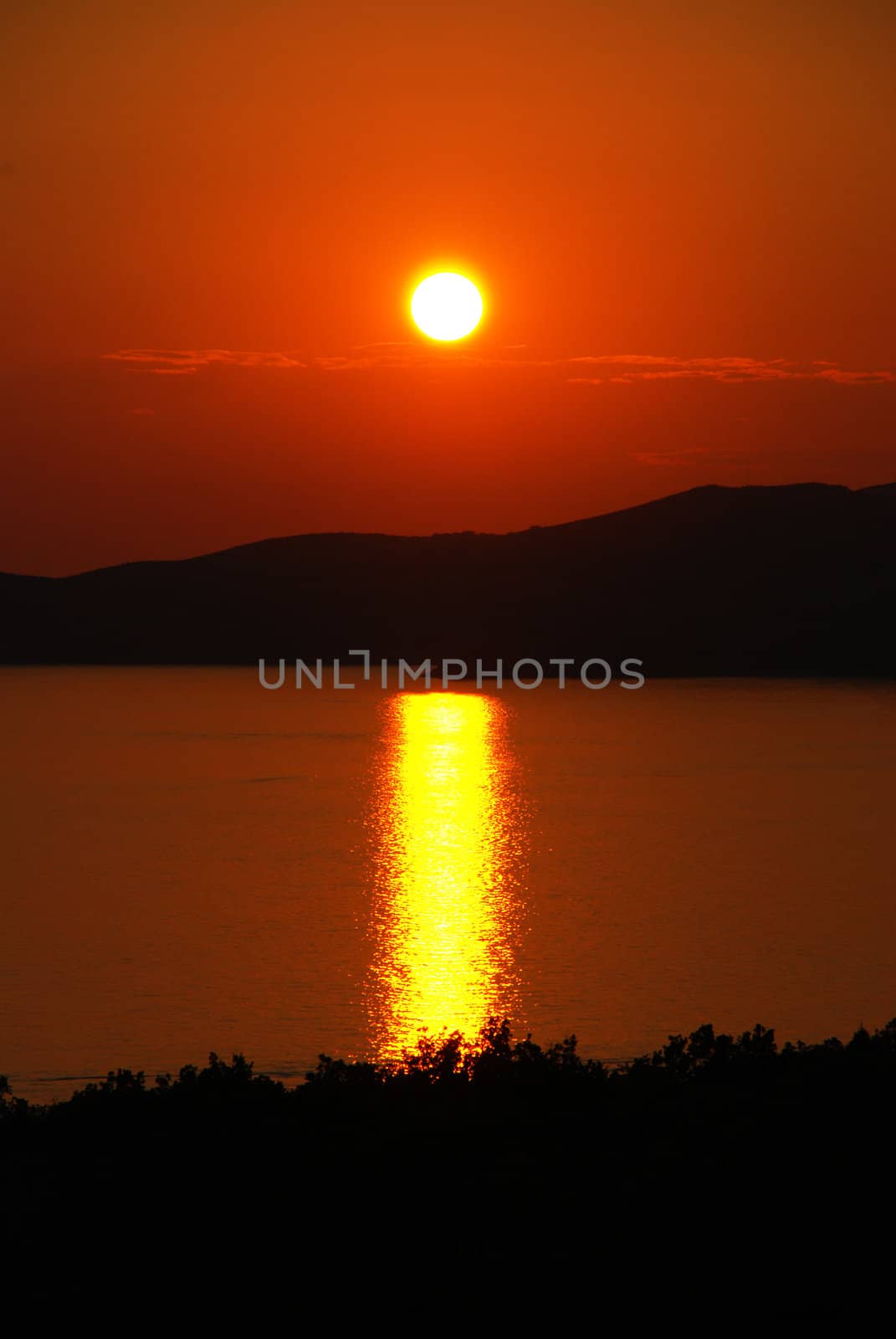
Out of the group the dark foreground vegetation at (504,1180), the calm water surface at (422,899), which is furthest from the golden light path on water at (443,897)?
the dark foreground vegetation at (504,1180)

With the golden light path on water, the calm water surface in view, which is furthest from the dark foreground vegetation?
Result: the golden light path on water

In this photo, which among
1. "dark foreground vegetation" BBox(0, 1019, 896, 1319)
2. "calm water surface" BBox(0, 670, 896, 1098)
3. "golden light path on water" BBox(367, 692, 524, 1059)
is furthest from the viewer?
"golden light path on water" BBox(367, 692, 524, 1059)

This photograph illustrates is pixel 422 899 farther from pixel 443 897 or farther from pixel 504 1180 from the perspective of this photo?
pixel 504 1180

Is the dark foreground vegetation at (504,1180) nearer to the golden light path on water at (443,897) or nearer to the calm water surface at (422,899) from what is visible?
the calm water surface at (422,899)

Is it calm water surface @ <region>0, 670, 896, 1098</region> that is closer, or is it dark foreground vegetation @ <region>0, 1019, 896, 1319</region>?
dark foreground vegetation @ <region>0, 1019, 896, 1319</region>

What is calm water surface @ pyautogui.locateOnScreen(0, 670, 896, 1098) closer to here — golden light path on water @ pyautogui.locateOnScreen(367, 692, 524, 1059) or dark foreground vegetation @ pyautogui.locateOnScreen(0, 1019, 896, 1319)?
golden light path on water @ pyautogui.locateOnScreen(367, 692, 524, 1059)

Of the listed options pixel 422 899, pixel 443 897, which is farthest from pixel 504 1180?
pixel 443 897
